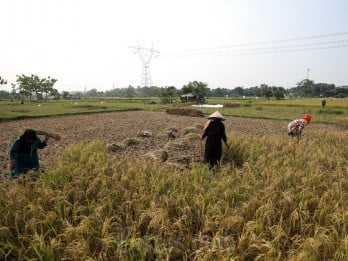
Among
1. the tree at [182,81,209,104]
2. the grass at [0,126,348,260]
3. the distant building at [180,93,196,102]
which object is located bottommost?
the grass at [0,126,348,260]

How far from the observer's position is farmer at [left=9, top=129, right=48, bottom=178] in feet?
17.3

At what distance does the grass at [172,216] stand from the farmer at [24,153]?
288 millimetres

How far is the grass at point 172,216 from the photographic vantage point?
11.3 feet

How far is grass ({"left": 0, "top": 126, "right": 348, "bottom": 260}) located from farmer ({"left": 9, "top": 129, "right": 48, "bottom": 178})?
29cm

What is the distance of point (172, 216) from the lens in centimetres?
445

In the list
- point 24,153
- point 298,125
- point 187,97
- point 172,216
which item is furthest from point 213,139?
point 187,97

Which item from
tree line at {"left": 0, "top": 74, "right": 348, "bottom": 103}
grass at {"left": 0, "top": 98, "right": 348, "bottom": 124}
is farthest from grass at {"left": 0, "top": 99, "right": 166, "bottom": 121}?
tree line at {"left": 0, "top": 74, "right": 348, "bottom": 103}

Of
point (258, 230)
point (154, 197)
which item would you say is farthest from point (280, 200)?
point (154, 197)

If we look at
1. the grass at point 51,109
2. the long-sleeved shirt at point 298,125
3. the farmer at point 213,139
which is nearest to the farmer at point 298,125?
the long-sleeved shirt at point 298,125

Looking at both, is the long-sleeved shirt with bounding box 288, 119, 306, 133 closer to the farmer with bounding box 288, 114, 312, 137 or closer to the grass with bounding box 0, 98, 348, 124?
the farmer with bounding box 288, 114, 312, 137

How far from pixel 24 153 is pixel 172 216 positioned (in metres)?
2.88

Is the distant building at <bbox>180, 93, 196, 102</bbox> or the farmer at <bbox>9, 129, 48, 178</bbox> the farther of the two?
the distant building at <bbox>180, 93, 196, 102</bbox>

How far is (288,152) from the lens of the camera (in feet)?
28.1

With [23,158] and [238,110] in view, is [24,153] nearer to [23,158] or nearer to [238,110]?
[23,158]
